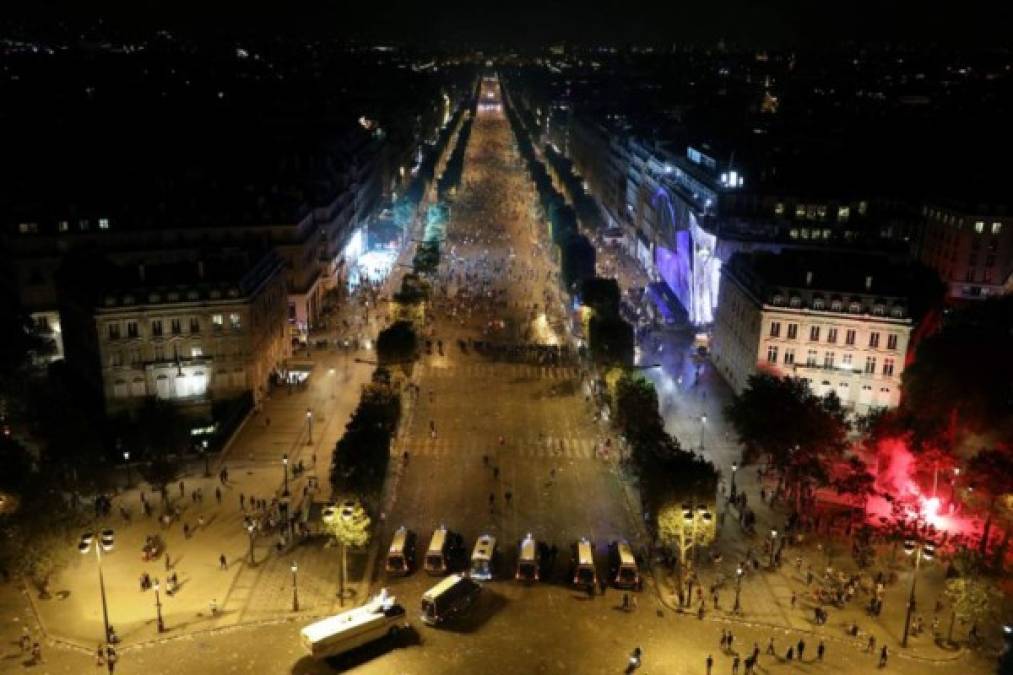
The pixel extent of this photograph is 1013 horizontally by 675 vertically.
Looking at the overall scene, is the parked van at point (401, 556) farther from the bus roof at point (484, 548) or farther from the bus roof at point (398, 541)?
the bus roof at point (484, 548)

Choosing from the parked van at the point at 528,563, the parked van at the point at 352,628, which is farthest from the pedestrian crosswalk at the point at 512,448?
the parked van at the point at 352,628

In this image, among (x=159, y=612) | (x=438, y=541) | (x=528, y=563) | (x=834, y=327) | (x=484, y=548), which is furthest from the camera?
(x=834, y=327)

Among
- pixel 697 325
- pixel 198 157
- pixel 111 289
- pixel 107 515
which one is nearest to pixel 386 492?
pixel 107 515

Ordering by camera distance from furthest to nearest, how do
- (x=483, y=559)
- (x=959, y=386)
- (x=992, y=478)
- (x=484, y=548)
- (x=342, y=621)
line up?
(x=959, y=386), (x=992, y=478), (x=484, y=548), (x=483, y=559), (x=342, y=621)

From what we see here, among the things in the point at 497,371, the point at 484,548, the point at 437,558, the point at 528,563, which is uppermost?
the point at 497,371

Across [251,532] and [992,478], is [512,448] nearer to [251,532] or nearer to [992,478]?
[251,532]

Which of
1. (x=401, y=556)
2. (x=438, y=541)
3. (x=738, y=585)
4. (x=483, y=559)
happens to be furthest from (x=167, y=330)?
(x=738, y=585)

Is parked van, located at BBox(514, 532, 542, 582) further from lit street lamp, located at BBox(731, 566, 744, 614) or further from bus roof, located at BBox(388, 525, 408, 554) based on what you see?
lit street lamp, located at BBox(731, 566, 744, 614)
